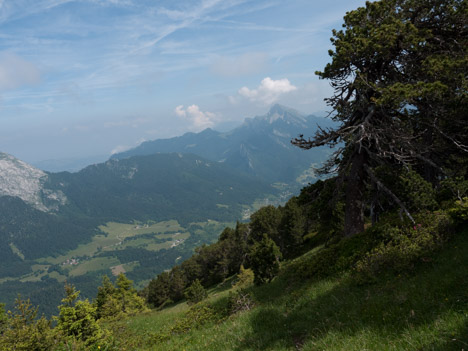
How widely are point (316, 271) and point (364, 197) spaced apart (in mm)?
5563

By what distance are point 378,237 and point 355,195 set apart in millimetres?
3378

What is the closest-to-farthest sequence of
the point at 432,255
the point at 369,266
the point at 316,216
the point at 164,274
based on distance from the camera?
the point at 432,255, the point at 369,266, the point at 316,216, the point at 164,274

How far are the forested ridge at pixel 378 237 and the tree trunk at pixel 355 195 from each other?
0.21ft

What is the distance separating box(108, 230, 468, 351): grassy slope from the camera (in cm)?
602

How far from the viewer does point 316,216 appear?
1725 centimetres

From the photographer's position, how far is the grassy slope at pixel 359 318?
6.02 m

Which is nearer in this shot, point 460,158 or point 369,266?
point 369,266

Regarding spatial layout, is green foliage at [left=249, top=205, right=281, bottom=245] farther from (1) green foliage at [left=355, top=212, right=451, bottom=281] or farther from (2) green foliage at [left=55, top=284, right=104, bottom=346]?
(1) green foliage at [left=355, top=212, right=451, bottom=281]

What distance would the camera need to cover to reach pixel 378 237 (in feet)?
42.2

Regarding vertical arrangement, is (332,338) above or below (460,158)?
below

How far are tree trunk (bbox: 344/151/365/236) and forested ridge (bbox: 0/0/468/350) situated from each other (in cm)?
6

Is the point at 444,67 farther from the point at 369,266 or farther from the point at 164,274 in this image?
the point at 164,274

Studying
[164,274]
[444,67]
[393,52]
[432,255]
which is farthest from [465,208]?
[164,274]

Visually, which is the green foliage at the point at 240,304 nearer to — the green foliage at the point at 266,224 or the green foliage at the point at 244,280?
the green foliage at the point at 244,280
